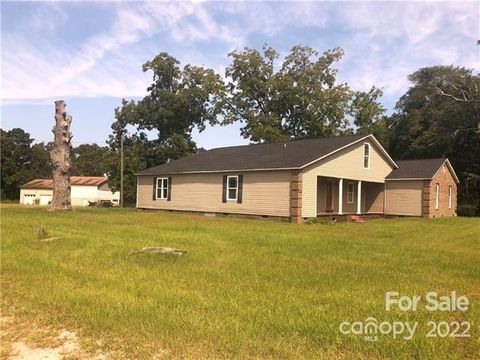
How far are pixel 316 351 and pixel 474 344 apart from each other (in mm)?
1631

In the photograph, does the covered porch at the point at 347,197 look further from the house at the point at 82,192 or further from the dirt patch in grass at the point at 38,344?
the house at the point at 82,192

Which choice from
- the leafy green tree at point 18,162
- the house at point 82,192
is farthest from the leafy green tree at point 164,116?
the leafy green tree at point 18,162

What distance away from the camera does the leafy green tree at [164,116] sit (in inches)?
1948

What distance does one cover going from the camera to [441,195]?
3098 centimetres

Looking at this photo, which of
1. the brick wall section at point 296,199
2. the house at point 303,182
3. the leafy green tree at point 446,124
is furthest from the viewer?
the leafy green tree at point 446,124

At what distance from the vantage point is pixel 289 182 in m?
24.1

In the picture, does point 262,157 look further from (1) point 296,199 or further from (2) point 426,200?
(2) point 426,200

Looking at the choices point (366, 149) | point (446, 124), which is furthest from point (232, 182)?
point (446, 124)

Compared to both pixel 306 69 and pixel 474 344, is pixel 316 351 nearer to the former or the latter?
pixel 474 344

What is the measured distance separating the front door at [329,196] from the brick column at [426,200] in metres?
5.62

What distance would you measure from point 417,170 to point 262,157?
10.4 m
